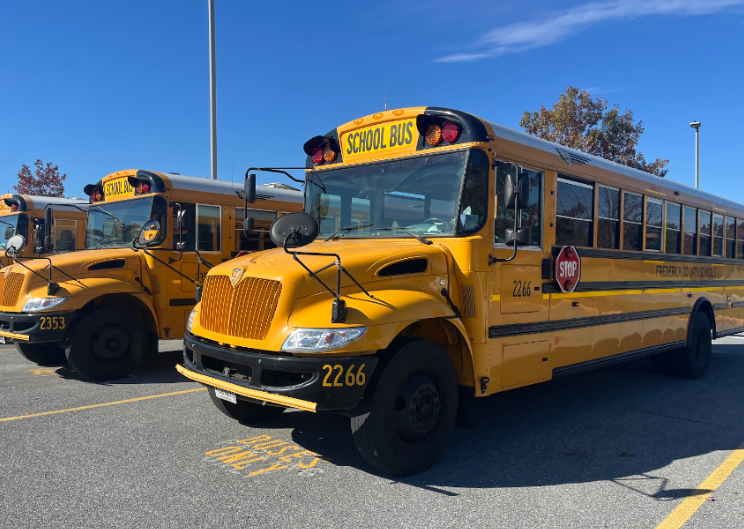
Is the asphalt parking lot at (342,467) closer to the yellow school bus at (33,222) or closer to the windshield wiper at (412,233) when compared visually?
the windshield wiper at (412,233)

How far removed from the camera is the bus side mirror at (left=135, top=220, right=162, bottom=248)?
725 cm

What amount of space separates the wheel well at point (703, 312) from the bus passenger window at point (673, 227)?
1008 millimetres

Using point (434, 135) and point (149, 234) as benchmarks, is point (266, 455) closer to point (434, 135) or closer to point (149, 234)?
point (434, 135)

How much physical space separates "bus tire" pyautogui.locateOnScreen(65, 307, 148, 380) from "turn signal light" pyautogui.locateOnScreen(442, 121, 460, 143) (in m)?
4.63

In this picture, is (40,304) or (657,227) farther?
(657,227)

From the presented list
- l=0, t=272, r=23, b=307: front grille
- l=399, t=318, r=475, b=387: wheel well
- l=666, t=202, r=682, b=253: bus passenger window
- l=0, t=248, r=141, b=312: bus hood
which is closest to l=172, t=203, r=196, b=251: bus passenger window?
l=0, t=248, r=141, b=312: bus hood

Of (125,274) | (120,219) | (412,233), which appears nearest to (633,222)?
(412,233)

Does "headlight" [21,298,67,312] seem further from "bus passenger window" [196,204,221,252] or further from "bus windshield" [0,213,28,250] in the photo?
"bus windshield" [0,213,28,250]

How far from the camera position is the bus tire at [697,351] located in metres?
7.55

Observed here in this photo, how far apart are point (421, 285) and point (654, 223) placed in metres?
3.93

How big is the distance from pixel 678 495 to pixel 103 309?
6061 mm

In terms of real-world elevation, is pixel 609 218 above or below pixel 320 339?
above

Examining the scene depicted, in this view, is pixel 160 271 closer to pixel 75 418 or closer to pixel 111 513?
pixel 75 418

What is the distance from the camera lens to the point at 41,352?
771cm
